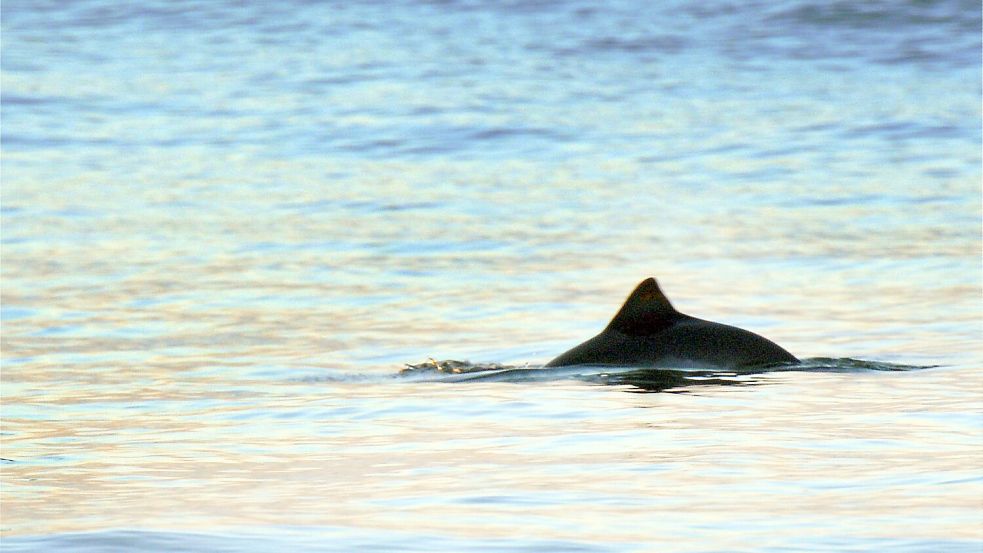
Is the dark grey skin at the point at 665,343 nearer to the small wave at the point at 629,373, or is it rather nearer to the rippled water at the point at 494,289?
the small wave at the point at 629,373

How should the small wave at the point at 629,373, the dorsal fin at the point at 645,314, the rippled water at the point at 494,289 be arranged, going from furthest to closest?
the dorsal fin at the point at 645,314 < the small wave at the point at 629,373 < the rippled water at the point at 494,289

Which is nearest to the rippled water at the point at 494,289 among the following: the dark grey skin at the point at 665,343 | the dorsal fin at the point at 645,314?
the dark grey skin at the point at 665,343

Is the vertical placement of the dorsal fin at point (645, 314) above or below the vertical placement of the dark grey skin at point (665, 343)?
above

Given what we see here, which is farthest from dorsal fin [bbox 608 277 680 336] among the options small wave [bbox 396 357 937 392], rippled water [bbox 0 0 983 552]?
rippled water [bbox 0 0 983 552]

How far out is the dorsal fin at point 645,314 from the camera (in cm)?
1011

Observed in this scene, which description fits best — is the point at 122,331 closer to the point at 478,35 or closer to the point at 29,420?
the point at 29,420

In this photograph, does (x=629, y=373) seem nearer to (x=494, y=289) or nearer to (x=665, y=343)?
(x=665, y=343)

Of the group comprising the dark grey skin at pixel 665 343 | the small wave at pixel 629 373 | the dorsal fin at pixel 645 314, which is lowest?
the small wave at pixel 629 373

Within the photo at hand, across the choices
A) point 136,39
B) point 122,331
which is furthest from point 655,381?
point 136,39

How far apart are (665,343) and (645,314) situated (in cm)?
20

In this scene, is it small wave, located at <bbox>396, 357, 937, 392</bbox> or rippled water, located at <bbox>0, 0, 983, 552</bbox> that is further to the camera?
small wave, located at <bbox>396, 357, 937, 392</bbox>

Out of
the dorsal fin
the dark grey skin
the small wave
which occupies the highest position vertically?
the dorsal fin

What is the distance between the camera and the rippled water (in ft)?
21.9

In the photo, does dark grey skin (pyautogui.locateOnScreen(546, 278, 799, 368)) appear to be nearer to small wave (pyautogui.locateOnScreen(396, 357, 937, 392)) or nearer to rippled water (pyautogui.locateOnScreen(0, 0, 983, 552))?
small wave (pyautogui.locateOnScreen(396, 357, 937, 392))
